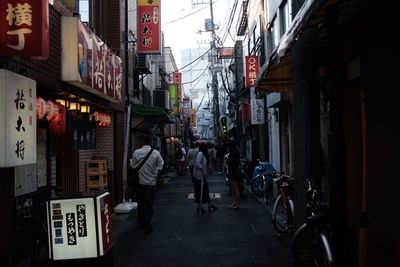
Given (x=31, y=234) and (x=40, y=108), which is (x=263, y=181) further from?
(x=31, y=234)

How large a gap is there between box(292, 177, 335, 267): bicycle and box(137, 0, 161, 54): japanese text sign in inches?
441

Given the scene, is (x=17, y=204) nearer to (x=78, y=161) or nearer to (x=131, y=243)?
(x=131, y=243)

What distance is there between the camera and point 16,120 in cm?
514

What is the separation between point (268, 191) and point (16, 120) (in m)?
8.96

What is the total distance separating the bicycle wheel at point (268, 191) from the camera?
12.2m

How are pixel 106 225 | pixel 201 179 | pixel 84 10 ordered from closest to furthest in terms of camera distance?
pixel 106 225, pixel 84 10, pixel 201 179

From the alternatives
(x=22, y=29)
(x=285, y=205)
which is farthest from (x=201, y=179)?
(x=22, y=29)

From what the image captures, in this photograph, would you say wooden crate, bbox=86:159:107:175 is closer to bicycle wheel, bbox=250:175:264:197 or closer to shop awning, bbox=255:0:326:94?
shop awning, bbox=255:0:326:94

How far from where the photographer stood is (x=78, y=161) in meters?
10.6

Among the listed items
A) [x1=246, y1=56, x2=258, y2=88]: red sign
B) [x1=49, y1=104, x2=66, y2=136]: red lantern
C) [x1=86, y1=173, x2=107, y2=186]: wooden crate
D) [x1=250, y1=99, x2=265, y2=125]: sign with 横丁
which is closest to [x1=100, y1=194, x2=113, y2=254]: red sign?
[x1=49, y1=104, x2=66, y2=136]: red lantern

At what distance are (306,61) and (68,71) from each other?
4.73 m

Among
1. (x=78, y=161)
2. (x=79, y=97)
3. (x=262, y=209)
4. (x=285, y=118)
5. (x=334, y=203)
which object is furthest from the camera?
(x=285, y=118)

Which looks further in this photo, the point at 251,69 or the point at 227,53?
the point at 227,53

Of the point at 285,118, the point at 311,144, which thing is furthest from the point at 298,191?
the point at 285,118
